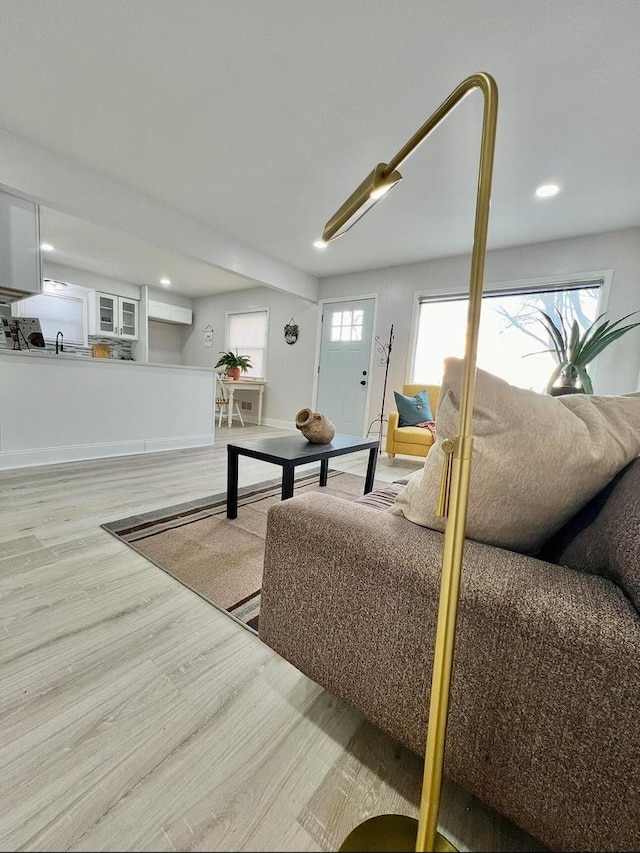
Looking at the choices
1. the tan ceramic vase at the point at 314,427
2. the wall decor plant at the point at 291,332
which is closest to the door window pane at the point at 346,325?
the wall decor plant at the point at 291,332

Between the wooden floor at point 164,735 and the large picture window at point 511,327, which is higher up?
the large picture window at point 511,327

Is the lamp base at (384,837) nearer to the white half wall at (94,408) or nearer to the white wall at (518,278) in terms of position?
the white half wall at (94,408)

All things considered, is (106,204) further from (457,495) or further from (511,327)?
(511,327)

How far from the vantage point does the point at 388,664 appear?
0.72 metres

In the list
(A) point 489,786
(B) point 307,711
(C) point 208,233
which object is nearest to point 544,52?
(A) point 489,786

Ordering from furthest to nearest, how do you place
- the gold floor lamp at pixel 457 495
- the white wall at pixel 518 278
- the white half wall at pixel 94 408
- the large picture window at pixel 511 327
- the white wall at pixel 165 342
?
the white wall at pixel 165 342, the large picture window at pixel 511 327, the white wall at pixel 518 278, the white half wall at pixel 94 408, the gold floor lamp at pixel 457 495

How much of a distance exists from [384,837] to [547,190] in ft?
12.0

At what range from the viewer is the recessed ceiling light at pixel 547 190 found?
105 inches

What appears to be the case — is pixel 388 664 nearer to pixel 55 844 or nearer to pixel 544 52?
pixel 55 844

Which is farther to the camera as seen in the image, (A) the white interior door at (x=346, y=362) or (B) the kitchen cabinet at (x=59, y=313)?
(B) the kitchen cabinet at (x=59, y=313)

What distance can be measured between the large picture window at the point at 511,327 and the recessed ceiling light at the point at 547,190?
1123mm

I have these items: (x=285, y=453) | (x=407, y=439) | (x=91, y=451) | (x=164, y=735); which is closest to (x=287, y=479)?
(x=285, y=453)

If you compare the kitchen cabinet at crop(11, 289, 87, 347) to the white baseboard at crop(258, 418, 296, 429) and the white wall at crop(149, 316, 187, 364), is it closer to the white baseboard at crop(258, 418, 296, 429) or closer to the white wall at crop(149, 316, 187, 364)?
the white wall at crop(149, 316, 187, 364)

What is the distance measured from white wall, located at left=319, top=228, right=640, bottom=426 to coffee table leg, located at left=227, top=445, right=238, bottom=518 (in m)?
3.12
